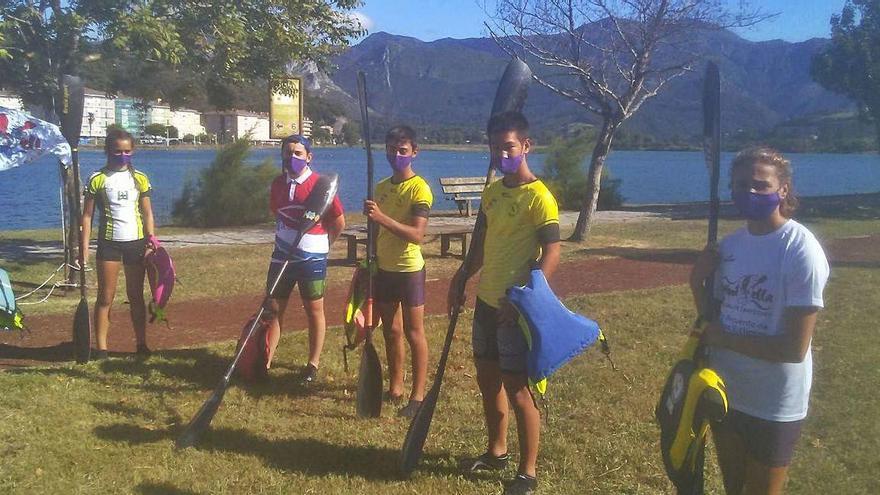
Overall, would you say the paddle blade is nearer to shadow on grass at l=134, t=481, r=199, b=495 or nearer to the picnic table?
shadow on grass at l=134, t=481, r=199, b=495

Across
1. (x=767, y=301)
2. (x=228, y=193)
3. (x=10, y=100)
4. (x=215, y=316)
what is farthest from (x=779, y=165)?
(x=228, y=193)

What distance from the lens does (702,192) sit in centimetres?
3391

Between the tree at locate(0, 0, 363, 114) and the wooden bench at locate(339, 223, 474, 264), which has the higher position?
the tree at locate(0, 0, 363, 114)

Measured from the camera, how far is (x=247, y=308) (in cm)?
867

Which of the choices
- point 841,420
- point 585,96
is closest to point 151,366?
point 841,420

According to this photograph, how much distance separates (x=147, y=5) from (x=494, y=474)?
789cm

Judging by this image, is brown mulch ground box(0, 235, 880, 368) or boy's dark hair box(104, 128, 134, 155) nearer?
boy's dark hair box(104, 128, 134, 155)

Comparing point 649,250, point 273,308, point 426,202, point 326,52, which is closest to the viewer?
point 426,202

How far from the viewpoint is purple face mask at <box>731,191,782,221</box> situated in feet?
9.68

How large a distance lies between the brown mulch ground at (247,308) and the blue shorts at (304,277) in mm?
1353

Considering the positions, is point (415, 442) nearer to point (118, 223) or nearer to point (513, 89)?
point (513, 89)

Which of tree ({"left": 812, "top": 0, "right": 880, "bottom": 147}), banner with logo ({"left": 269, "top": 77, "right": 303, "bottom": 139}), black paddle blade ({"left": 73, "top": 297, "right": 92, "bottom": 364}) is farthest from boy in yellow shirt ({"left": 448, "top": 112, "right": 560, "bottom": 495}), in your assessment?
tree ({"left": 812, "top": 0, "right": 880, "bottom": 147})

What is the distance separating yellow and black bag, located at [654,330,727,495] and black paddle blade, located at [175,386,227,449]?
2680 mm

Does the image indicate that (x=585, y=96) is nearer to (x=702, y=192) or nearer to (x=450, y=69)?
(x=702, y=192)
